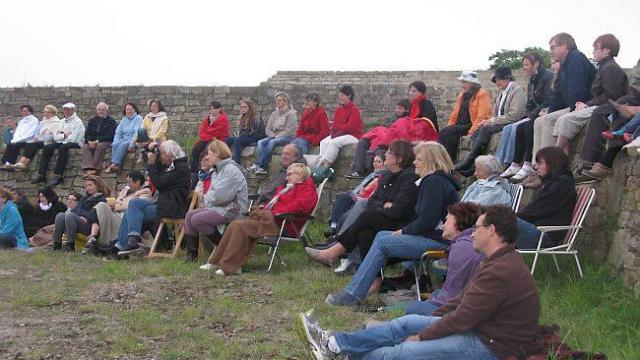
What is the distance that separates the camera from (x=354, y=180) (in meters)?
10.2

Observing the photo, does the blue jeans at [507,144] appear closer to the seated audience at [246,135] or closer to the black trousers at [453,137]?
the black trousers at [453,137]

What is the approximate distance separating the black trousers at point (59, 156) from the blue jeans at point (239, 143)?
3.33 m

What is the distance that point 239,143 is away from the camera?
11.7m

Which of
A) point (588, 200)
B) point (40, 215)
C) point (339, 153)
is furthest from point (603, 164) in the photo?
point (40, 215)

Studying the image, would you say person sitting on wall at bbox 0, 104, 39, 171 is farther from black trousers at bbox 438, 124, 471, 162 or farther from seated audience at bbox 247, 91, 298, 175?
black trousers at bbox 438, 124, 471, 162

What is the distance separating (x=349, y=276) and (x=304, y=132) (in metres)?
4.47

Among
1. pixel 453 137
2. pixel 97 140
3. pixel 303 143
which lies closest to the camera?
pixel 453 137

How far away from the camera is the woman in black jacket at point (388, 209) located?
6.62m

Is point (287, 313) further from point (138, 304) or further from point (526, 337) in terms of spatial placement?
point (526, 337)

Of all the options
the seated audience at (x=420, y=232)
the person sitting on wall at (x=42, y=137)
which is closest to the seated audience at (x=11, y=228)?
the person sitting on wall at (x=42, y=137)

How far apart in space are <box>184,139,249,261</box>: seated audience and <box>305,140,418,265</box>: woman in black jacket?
63.7 inches

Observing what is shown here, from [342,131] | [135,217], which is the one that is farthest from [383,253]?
[342,131]

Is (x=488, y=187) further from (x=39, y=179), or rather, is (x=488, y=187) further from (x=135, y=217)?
(x=39, y=179)

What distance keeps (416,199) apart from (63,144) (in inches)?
338
